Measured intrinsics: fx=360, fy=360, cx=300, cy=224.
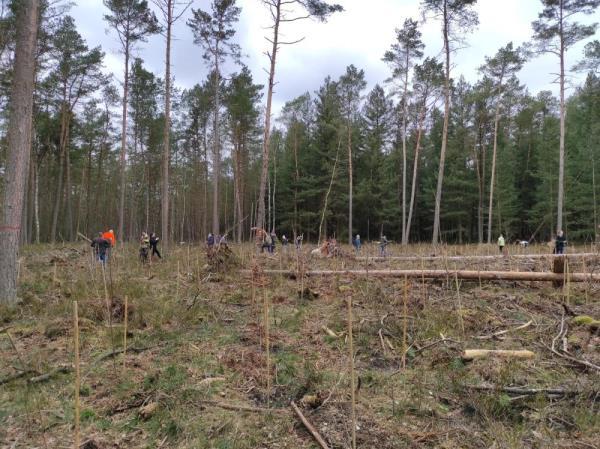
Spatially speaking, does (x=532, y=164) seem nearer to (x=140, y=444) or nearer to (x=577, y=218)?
(x=577, y=218)

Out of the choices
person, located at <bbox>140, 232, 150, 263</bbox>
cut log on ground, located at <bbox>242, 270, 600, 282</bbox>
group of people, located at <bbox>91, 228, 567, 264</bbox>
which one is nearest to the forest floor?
cut log on ground, located at <bbox>242, 270, 600, 282</bbox>

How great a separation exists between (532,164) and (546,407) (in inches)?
1372

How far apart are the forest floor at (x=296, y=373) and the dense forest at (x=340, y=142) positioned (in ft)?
34.9

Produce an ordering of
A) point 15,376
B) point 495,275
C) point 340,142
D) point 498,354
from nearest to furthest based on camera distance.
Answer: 1. point 15,376
2. point 498,354
3. point 495,275
4. point 340,142

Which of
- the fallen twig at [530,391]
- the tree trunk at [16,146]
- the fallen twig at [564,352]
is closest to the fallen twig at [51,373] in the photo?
the tree trunk at [16,146]

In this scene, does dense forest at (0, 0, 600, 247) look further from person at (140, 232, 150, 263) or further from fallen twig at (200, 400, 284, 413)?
fallen twig at (200, 400, 284, 413)

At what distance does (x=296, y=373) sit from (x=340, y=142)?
2335cm

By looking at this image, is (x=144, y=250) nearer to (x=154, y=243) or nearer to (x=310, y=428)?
(x=154, y=243)

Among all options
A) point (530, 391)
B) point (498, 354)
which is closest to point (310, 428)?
point (530, 391)

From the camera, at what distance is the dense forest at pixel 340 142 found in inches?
789

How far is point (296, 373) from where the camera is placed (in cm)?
407

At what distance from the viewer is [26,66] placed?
21.6 ft

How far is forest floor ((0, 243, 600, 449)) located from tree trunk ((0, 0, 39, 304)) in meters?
0.71

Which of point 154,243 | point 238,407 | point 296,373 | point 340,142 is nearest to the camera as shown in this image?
point 238,407
